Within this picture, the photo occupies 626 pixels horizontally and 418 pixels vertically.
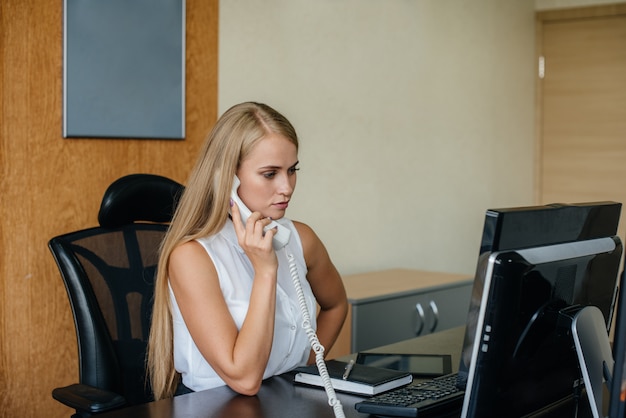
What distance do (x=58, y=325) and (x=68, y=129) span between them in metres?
0.70

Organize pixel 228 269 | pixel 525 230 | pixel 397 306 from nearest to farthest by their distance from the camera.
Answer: pixel 525 230 → pixel 228 269 → pixel 397 306

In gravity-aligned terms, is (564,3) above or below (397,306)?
above

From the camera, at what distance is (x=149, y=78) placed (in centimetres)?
319

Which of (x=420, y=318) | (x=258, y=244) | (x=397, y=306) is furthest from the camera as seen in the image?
(x=420, y=318)

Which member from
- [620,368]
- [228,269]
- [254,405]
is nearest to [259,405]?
[254,405]

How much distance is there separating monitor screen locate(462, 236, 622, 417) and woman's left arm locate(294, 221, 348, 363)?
966mm

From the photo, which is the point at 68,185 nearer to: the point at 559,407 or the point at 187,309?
the point at 187,309

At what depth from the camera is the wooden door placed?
585cm

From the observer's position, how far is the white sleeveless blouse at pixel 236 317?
2.10m

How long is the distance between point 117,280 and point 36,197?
26.9 inches

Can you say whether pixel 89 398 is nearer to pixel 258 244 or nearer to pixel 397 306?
pixel 258 244

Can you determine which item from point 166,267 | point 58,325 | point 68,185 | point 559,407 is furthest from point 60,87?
point 559,407

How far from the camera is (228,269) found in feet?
6.98

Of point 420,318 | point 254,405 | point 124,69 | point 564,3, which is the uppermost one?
point 564,3
